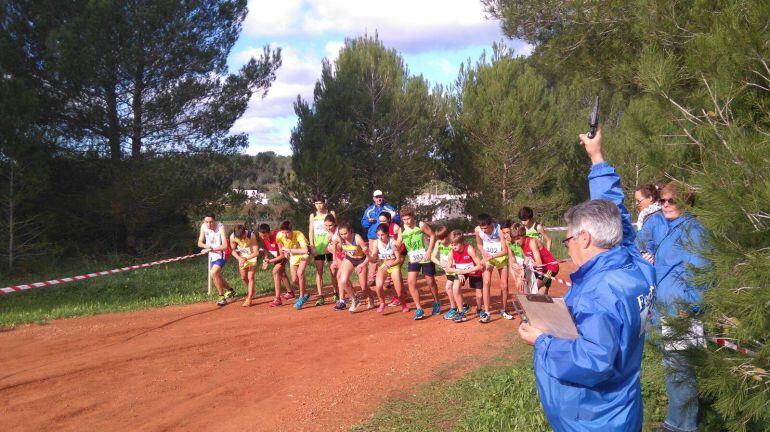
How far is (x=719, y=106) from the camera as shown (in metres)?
3.21

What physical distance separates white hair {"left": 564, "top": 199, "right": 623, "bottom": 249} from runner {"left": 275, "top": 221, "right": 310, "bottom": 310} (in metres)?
8.74

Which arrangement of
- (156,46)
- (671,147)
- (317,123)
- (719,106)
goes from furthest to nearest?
1. (317,123)
2. (156,46)
3. (671,147)
4. (719,106)

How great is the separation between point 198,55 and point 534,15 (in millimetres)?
11684

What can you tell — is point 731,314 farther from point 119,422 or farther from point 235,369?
point 235,369

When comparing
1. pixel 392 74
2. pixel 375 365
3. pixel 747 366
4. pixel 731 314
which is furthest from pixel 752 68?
pixel 392 74

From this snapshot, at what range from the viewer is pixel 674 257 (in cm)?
455

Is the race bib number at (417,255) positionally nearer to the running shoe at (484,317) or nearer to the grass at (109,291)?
the running shoe at (484,317)

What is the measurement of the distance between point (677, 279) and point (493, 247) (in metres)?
5.93

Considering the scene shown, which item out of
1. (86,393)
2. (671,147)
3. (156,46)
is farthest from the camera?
(156,46)

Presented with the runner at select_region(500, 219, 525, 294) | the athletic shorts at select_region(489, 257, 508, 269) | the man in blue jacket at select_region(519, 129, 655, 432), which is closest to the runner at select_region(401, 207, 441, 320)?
the athletic shorts at select_region(489, 257, 508, 269)

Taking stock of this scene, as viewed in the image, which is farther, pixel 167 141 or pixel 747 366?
pixel 167 141

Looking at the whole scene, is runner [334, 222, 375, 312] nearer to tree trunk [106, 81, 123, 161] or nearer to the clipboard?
the clipboard

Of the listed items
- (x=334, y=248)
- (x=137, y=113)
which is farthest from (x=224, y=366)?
(x=137, y=113)

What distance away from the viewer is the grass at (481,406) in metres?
5.23
